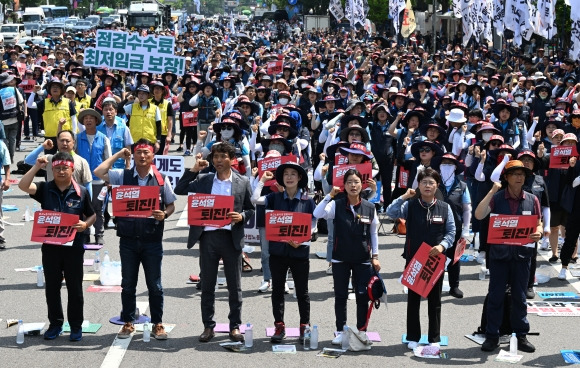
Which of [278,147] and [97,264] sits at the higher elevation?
[278,147]

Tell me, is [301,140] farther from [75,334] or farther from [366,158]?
[75,334]

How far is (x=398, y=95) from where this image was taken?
18359 mm

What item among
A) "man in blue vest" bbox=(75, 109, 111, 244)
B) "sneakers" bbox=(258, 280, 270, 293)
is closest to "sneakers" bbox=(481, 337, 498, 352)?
"sneakers" bbox=(258, 280, 270, 293)

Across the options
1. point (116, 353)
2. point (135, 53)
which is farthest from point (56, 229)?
point (135, 53)

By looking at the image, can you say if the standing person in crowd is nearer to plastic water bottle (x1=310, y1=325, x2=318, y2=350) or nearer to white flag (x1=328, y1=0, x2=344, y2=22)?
plastic water bottle (x1=310, y1=325, x2=318, y2=350)

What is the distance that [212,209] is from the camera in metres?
9.70

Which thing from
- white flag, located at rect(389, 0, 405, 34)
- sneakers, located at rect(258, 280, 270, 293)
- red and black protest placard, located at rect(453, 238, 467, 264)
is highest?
white flag, located at rect(389, 0, 405, 34)

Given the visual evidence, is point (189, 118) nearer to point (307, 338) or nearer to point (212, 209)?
point (212, 209)

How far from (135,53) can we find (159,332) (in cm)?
1056

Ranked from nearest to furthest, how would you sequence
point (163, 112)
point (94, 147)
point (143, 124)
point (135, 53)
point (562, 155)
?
point (562, 155)
point (94, 147)
point (143, 124)
point (163, 112)
point (135, 53)

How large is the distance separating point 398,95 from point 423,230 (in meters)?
9.02

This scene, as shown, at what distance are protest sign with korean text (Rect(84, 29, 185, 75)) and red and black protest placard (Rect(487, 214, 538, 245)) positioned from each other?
10.6 metres

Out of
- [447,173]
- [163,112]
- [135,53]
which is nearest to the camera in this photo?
[447,173]

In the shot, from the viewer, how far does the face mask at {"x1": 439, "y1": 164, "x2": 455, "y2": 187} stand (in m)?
11.8
